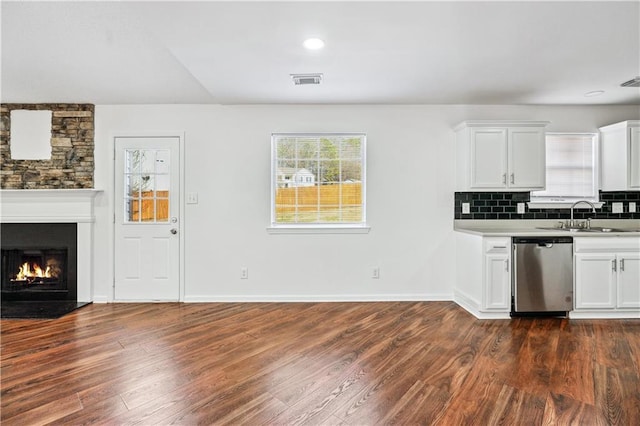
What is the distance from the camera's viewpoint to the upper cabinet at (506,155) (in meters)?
3.96

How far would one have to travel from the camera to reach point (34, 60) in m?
3.02

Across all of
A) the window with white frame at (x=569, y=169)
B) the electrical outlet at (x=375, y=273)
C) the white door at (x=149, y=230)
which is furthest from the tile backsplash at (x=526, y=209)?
the white door at (x=149, y=230)

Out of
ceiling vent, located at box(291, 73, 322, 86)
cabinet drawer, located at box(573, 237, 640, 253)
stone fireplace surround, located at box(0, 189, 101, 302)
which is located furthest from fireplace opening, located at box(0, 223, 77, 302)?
cabinet drawer, located at box(573, 237, 640, 253)

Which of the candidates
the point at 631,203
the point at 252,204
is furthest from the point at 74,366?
the point at 631,203

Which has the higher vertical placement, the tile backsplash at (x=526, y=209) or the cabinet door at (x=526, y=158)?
the cabinet door at (x=526, y=158)

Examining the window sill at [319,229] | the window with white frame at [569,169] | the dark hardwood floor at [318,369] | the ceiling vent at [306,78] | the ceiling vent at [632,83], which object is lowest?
the dark hardwood floor at [318,369]

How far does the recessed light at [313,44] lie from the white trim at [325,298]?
272cm

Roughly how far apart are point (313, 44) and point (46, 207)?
12.1ft

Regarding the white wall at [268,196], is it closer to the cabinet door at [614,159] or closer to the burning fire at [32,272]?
the cabinet door at [614,159]

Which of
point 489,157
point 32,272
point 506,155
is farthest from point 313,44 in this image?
point 32,272

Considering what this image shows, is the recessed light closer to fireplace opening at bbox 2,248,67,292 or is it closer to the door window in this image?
the door window

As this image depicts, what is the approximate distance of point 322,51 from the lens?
2.74m

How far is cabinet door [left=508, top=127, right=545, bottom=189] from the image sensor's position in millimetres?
3967

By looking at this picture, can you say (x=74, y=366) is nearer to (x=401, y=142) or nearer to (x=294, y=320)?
(x=294, y=320)
